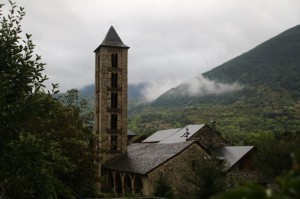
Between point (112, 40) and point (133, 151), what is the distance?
504 inches

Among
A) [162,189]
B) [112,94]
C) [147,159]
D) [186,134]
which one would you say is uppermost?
[112,94]

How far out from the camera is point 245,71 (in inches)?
7018

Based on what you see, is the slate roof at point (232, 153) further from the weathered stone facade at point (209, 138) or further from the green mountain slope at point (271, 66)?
the green mountain slope at point (271, 66)

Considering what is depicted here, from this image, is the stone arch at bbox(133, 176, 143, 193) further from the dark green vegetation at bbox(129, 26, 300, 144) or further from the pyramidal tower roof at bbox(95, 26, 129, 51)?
the dark green vegetation at bbox(129, 26, 300, 144)

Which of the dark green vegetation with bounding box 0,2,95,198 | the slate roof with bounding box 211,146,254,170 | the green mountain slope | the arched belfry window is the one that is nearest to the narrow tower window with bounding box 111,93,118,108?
the arched belfry window

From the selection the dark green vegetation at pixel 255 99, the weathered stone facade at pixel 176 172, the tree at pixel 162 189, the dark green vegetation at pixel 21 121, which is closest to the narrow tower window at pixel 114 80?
the weathered stone facade at pixel 176 172

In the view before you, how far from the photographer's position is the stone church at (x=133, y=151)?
107ft

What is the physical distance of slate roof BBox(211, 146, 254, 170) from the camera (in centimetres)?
3397

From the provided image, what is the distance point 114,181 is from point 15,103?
3146cm

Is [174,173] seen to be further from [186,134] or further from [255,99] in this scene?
[255,99]

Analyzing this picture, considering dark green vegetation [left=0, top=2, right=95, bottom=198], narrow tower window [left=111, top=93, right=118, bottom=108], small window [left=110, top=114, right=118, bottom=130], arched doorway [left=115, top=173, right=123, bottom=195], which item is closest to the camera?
dark green vegetation [left=0, top=2, right=95, bottom=198]

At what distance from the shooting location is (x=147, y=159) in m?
35.8

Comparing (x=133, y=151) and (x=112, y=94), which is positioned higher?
(x=112, y=94)

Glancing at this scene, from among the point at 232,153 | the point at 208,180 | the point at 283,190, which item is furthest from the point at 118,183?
the point at 283,190
